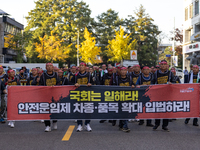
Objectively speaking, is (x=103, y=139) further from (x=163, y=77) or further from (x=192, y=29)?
(x=192, y=29)

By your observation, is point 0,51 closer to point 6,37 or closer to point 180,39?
point 6,37

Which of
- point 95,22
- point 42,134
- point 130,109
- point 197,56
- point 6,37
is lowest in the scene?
point 42,134

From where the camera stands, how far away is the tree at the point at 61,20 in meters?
59.5

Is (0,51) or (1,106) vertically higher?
(0,51)

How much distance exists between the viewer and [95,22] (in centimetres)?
6612

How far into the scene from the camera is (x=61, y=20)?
60875mm

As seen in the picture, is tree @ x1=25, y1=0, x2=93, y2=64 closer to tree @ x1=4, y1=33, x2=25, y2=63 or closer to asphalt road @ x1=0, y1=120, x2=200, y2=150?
tree @ x1=4, y1=33, x2=25, y2=63

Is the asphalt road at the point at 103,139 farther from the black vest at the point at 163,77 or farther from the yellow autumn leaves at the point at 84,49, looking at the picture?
the yellow autumn leaves at the point at 84,49

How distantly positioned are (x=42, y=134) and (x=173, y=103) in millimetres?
3815

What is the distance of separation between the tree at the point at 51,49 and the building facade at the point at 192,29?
75.6 feet

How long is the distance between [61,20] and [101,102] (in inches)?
2147

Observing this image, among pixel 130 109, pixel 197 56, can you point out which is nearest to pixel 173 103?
pixel 130 109

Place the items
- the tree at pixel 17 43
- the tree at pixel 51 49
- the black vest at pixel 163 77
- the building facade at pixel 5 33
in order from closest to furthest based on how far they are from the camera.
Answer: the black vest at pixel 163 77
the tree at pixel 17 43
the building facade at pixel 5 33
the tree at pixel 51 49

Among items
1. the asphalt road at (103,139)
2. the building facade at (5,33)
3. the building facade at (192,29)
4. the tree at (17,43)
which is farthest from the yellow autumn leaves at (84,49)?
the asphalt road at (103,139)
